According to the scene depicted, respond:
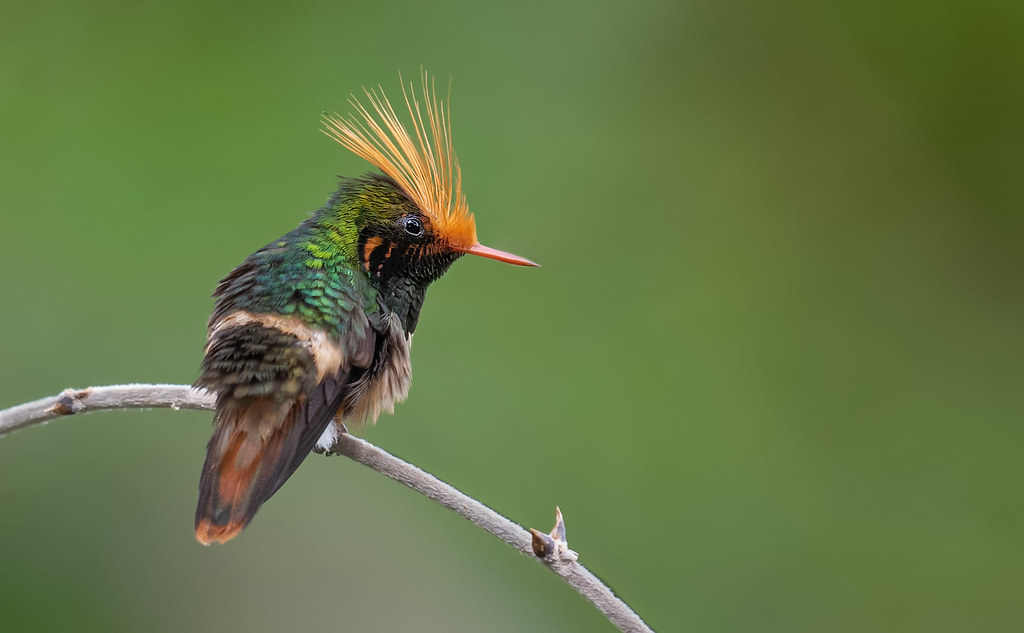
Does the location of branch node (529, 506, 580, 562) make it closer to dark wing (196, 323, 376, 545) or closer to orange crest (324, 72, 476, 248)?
dark wing (196, 323, 376, 545)

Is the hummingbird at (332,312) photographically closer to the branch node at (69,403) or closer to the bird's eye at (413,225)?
the bird's eye at (413,225)

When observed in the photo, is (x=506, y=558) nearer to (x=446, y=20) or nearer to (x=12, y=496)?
(x=12, y=496)

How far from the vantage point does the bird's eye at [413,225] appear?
1987mm

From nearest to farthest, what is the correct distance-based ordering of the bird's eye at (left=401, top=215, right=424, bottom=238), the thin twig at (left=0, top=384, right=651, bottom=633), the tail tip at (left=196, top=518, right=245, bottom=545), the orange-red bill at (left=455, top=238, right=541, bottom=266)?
1. the thin twig at (left=0, top=384, right=651, bottom=633)
2. the tail tip at (left=196, top=518, right=245, bottom=545)
3. the orange-red bill at (left=455, top=238, right=541, bottom=266)
4. the bird's eye at (left=401, top=215, right=424, bottom=238)

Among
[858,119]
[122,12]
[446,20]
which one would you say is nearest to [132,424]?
[122,12]

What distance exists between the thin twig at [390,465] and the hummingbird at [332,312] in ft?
0.28

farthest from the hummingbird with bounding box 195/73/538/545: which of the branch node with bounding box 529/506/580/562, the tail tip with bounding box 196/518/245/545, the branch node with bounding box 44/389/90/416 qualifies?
the branch node with bounding box 529/506/580/562

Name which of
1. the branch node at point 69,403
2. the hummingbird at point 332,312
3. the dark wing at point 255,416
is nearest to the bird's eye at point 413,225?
the hummingbird at point 332,312

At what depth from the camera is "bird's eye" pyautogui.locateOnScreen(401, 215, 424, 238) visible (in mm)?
1987

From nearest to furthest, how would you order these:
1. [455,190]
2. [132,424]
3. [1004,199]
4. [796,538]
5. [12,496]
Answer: [455,190] < [12,496] < [132,424] < [796,538] < [1004,199]

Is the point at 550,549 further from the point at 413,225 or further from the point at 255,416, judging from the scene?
the point at 413,225

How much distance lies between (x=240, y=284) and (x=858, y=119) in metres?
2.23

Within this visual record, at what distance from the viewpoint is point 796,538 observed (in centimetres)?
280

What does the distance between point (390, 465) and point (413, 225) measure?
0.64 meters
